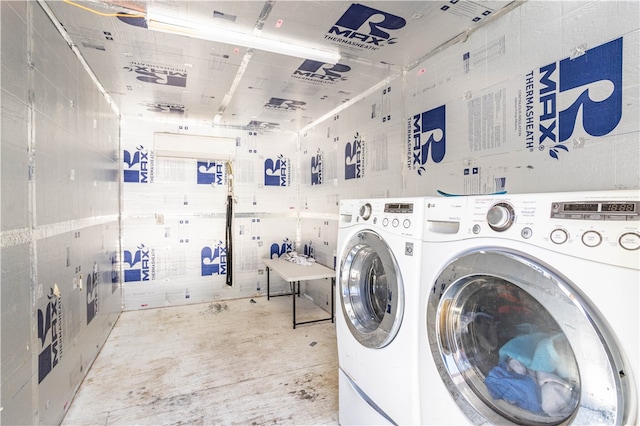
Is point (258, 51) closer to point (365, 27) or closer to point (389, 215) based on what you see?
point (365, 27)

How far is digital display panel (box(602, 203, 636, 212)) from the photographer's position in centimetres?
68

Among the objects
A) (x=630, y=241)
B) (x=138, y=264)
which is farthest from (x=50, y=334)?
(x=630, y=241)

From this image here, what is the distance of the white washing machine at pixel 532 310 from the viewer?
686 mm

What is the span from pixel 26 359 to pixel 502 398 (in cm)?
193

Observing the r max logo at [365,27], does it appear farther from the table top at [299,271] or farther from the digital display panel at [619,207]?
the table top at [299,271]

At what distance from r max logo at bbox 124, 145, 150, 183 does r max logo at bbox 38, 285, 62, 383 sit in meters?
2.30

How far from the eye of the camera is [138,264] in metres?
3.79

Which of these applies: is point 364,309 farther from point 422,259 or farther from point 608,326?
point 608,326

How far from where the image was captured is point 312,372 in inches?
94.3

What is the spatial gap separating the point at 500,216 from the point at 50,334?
219 cm

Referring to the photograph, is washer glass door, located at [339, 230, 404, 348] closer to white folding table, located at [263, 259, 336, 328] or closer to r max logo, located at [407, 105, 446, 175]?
r max logo, located at [407, 105, 446, 175]

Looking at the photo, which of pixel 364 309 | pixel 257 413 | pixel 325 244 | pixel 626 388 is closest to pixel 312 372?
pixel 257 413

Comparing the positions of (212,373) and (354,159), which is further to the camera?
(354,159)

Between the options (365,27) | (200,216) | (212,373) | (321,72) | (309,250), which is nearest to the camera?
(365,27)
